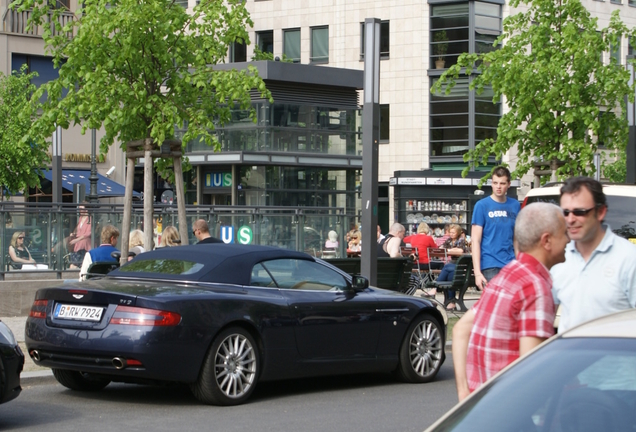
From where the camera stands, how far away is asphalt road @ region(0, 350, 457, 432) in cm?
841

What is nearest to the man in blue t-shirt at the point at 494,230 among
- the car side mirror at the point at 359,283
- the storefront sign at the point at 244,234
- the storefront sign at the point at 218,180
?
the car side mirror at the point at 359,283

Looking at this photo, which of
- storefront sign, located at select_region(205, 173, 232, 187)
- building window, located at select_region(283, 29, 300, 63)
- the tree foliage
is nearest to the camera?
the tree foliage

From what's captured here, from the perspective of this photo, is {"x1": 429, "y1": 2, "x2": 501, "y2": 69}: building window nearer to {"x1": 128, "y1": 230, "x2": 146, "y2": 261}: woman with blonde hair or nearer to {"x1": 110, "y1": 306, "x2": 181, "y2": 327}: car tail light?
{"x1": 128, "y1": 230, "x2": 146, "y2": 261}: woman with blonde hair

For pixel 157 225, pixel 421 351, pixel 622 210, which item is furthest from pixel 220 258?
pixel 157 225

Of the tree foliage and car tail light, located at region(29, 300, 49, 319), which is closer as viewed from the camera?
car tail light, located at region(29, 300, 49, 319)

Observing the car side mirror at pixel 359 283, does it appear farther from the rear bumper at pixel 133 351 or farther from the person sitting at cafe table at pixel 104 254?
the person sitting at cafe table at pixel 104 254

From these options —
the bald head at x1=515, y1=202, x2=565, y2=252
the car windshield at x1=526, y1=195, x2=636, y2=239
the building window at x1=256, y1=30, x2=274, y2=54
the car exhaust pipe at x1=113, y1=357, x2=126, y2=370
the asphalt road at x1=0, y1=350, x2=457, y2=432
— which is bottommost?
the asphalt road at x1=0, y1=350, x2=457, y2=432

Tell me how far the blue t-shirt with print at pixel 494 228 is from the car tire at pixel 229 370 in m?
2.78

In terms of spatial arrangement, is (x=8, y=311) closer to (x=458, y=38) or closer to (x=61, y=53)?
(x=61, y=53)

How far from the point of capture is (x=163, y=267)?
32.7 ft

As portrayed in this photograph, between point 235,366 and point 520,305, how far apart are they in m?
5.17

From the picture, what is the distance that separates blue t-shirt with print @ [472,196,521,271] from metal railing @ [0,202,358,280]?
8066mm

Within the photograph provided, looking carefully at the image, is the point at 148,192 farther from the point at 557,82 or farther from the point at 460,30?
the point at 460,30

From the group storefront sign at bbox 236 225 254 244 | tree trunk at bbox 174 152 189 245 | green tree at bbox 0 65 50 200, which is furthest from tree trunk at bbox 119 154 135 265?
green tree at bbox 0 65 50 200
